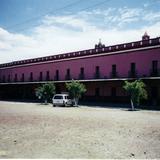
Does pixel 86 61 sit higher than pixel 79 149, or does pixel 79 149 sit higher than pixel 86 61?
pixel 86 61

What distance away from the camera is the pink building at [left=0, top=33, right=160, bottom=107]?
29573 millimetres

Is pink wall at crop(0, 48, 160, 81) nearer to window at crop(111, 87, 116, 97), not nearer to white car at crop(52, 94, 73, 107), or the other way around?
window at crop(111, 87, 116, 97)

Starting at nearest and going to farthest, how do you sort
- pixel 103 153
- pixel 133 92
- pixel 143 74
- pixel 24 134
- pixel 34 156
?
A: pixel 34 156 < pixel 103 153 < pixel 24 134 < pixel 133 92 < pixel 143 74

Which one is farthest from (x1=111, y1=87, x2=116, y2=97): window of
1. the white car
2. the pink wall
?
the white car

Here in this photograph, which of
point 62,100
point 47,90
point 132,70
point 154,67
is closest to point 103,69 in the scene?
point 132,70

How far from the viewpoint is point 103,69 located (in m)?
35.2

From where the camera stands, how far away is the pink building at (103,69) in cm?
2957

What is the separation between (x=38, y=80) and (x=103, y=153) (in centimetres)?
4076

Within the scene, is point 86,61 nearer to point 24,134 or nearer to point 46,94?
point 46,94

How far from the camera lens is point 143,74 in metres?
30.3

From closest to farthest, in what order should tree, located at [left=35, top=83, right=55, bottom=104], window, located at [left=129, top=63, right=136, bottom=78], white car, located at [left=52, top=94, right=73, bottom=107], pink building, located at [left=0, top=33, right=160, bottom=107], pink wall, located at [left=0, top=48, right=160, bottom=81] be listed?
white car, located at [left=52, top=94, right=73, bottom=107] < pink building, located at [left=0, top=33, right=160, bottom=107] < pink wall, located at [left=0, top=48, right=160, bottom=81] < window, located at [left=129, top=63, right=136, bottom=78] < tree, located at [left=35, top=83, right=55, bottom=104]

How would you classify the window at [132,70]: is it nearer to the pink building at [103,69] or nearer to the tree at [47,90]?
Result: the pink building at [103,69]

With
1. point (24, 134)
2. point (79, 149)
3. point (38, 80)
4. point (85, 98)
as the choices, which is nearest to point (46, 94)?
point (85, 98)

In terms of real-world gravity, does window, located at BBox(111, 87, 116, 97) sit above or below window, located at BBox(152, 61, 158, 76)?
below
